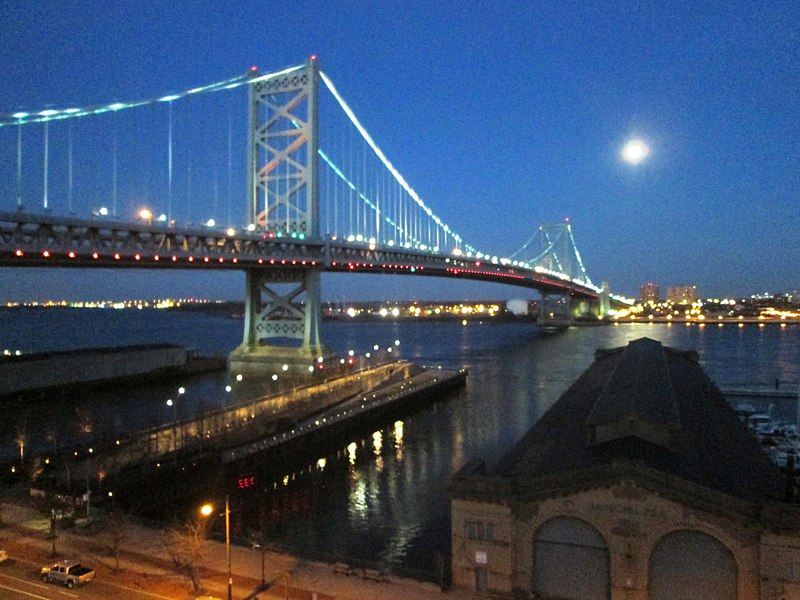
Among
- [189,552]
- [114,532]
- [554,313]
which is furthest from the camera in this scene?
[554,313]

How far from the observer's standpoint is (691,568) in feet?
27.8

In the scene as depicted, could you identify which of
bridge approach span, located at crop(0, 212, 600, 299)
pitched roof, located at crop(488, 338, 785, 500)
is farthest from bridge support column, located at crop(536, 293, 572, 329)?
pitched roof, located at crop(488, 338, 785, 500)

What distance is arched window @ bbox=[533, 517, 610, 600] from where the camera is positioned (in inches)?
346

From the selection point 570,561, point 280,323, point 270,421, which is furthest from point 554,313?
point 570,561

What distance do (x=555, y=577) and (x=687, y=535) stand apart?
5.68ft

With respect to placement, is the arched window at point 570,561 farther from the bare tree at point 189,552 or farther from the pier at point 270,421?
the pier at point 270,421

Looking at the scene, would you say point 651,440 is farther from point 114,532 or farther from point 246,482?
point 246,482

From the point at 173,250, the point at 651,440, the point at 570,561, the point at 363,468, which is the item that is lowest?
the point at 363,468

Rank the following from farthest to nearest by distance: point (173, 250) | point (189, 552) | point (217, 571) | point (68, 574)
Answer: point (173, 250) → point (189, 552) → point (217, 571) → point (68, 574)

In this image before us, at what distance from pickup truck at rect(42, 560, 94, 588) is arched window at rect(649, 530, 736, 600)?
7.22m

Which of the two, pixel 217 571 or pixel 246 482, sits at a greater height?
pixel 217 571

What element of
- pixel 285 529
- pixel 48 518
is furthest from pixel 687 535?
pixel 48 518

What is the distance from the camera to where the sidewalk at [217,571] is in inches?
352

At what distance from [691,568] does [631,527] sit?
84 cm
